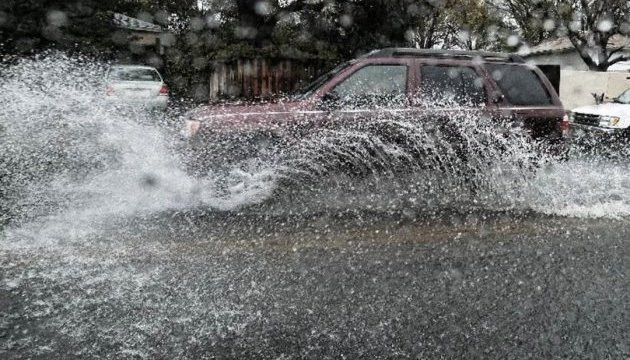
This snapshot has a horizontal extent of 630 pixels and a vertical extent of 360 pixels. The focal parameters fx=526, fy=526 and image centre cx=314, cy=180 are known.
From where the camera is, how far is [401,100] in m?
5.90

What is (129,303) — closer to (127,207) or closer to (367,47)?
(127,207)

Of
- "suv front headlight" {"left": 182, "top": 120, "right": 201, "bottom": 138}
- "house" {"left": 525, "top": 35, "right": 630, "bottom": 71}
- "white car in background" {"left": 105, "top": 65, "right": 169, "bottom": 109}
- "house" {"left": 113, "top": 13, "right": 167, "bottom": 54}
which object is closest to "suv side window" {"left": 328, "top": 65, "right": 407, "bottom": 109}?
"suv front headlight" {"left": 182, "top": 120, "right": 201, "bottom": 138}

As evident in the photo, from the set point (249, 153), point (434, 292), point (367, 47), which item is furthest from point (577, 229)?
point (367, 47)

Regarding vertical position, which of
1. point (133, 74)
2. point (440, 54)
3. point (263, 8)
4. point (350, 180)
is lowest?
point (350, 180)

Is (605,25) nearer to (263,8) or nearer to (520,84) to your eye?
(263,8)

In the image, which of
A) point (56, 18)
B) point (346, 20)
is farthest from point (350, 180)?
point (56, 18)

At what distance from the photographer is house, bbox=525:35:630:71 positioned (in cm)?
3153

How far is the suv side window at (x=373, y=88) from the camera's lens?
19.0 feet

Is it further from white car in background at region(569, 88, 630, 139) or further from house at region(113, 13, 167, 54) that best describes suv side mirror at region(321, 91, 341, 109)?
house at region(113, 13, 167, 54)

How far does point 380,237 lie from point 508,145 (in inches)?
97.4

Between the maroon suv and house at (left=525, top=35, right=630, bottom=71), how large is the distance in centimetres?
2738

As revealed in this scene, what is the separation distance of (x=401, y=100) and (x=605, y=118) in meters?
7.53

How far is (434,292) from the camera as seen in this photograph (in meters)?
3.35

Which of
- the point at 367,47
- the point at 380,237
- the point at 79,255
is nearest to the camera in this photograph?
the point at 79,255
